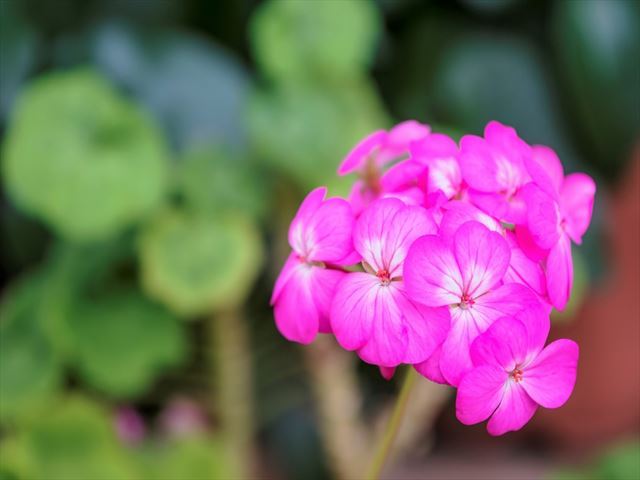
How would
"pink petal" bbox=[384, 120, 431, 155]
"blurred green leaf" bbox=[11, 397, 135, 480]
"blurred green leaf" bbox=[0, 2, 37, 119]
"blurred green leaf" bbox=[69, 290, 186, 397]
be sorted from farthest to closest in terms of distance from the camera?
"blurred green leaf" bbox=[0, 2, 37, 119] < "blurred green leaf" bbox=[69, 290, 186, 397] < "blurred green leaf" bbox=[11, 397, 135, 480] < "pink petal" bbox=[384, 120, 431, 155]

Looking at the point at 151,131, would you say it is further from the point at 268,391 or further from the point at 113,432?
the point at 268,391

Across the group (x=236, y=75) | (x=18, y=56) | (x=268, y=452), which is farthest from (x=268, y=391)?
(x=18, y=56)

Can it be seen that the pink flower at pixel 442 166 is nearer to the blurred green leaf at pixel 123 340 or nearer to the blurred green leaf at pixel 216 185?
the blurred green leaf at pixel 216 185

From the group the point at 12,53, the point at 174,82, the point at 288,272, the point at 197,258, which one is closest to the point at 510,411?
the point at 288,272

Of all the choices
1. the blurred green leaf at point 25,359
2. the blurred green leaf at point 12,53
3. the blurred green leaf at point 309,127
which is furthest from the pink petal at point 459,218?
the blurred green leaf at point 12,53

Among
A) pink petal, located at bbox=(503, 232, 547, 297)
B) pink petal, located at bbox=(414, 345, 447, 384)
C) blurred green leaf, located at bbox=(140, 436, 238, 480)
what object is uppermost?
pink petal, located at bbox=(503, 232, 547, 297)

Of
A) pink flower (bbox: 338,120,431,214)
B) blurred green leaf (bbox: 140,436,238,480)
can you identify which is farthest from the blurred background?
pink flower (bbox: 338,120,431,214)

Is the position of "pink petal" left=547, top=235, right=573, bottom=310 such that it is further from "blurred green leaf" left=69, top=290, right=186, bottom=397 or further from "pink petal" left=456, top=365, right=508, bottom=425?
"blurred green leaf" left=69, top=290, right=186, bottom=397
